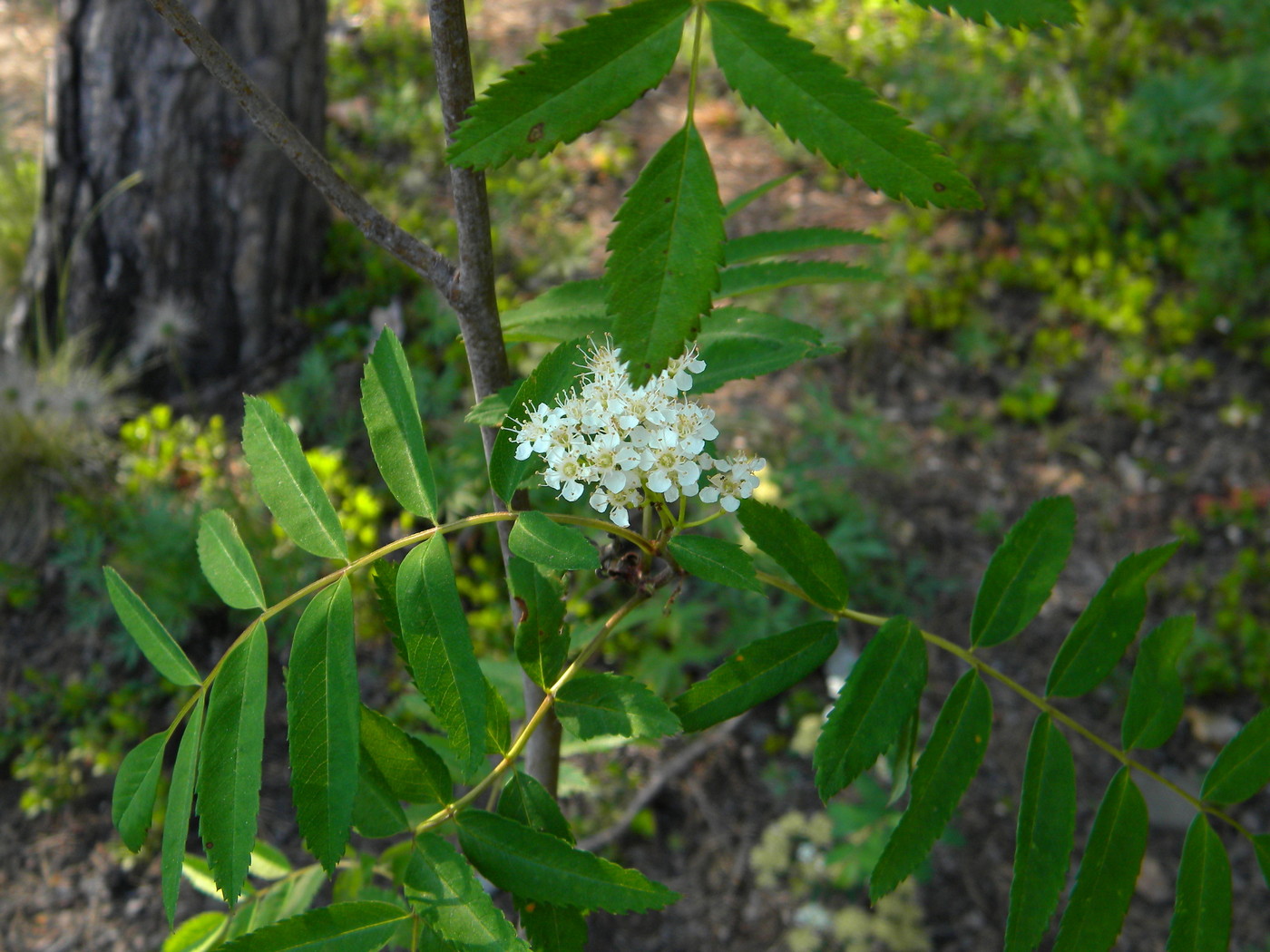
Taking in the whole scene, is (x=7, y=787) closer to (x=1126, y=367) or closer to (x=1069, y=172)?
(x=1126, y=367)

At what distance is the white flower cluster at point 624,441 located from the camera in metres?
0.91

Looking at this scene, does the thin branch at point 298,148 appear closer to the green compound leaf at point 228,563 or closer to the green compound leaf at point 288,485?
the green compound leaf at point 288,485

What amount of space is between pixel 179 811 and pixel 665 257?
68cm

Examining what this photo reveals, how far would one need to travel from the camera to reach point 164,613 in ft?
8.59

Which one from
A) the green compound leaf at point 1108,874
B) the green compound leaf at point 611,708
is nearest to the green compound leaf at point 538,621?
the green compound leaf at point 611,708

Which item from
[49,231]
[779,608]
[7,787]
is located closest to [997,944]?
[779,608]

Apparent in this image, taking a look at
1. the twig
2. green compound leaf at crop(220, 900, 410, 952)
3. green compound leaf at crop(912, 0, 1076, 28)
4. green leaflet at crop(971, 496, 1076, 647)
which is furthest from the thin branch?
the twig

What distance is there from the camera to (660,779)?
8.21 ft

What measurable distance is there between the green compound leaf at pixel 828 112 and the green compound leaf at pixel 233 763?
689mm

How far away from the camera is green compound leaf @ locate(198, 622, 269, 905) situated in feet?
2.68

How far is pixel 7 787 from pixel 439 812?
212 centimetres

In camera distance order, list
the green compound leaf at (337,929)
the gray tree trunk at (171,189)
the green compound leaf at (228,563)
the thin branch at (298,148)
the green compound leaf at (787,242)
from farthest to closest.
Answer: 1. the gray tree trunk at (171,189)
2. the green compound leaf at (787,242)
3. the green compound leaf at (228,563)
4. the green compound leaf at (337,929)
5. the thin branch at (298,148)

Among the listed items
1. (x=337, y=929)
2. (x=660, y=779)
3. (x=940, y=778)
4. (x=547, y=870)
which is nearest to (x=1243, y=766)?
(x=940, y=778)

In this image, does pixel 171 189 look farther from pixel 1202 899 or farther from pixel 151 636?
pixel 1202 899
